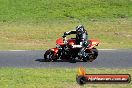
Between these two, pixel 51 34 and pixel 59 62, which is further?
pixel 51 34

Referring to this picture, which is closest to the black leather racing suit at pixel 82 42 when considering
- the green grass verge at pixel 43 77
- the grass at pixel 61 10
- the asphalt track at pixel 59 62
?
the asphalt track at pixel 59 62

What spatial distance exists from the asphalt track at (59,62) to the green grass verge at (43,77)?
122 centimetres

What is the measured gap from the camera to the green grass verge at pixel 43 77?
14.2 m

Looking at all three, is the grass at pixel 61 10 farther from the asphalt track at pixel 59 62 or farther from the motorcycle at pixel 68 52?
the motorcycle at pixel 68 52

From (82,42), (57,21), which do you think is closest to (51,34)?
(57,21)

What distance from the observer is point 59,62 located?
1969cm

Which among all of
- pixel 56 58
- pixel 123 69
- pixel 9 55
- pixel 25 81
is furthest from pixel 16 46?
pixel 25 81

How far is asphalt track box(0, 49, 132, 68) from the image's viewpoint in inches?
746

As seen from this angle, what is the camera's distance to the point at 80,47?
19.8m

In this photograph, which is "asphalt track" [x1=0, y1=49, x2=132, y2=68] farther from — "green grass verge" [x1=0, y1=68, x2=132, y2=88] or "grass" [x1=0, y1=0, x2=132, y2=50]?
"grass" [x1=0, y1=0, x2=132, y2=50]

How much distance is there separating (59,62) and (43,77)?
13.2ft

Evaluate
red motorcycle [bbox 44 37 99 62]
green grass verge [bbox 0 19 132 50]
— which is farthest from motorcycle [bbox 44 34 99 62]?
green grass verge [bbox 0 19 132 50]

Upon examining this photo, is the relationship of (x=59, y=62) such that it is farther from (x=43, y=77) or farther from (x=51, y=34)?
(x=51, y=34)

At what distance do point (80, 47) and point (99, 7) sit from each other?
75.6 feet
